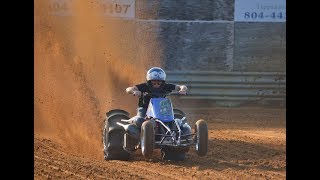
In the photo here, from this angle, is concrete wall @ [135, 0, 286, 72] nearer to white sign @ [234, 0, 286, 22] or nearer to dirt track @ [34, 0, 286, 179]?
white sign @ [234, 0, 286, 22]

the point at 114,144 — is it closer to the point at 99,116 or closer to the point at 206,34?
the point at 99,116

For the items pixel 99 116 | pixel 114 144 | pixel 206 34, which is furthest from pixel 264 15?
pixel 114 144

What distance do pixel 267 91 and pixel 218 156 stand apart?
843cm

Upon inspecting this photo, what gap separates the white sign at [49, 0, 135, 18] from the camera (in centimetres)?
2059

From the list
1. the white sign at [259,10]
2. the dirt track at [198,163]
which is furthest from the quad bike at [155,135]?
the white sign at [259,10]

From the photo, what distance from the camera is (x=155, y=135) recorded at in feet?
40.9

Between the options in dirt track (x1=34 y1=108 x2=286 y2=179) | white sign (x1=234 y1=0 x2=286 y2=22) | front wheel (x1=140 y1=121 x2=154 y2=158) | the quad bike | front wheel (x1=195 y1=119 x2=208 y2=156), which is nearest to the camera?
dirt track (x1=34 y1=108 x2=286 y2=179)

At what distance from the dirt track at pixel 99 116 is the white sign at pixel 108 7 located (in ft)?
0.75

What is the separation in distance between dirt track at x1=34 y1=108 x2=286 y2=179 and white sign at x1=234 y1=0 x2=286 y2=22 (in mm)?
5711

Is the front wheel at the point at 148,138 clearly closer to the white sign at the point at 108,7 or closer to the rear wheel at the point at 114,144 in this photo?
the rear wheel at the point at 114,144

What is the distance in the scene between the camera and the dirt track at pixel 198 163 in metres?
11.0

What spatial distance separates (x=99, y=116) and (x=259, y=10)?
682 cm

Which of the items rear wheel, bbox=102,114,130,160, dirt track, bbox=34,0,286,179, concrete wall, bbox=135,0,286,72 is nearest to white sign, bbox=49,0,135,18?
dirt track, bbox=34,0,286,179
